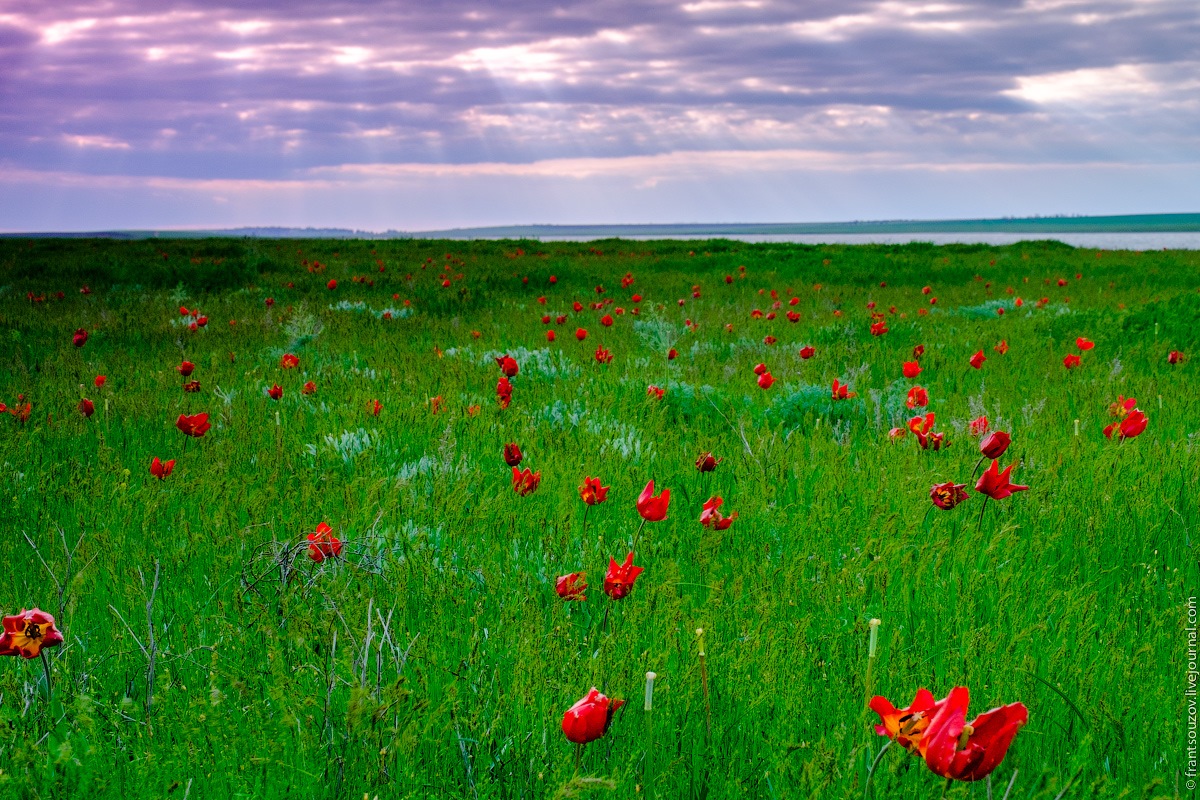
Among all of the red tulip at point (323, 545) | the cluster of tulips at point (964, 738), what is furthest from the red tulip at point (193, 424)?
the cluster of tulips at point (964, 738)

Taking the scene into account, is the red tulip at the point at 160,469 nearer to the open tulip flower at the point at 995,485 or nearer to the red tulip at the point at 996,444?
the open tulip flower at the point at 995,485

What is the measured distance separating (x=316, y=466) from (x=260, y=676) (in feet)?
6.01

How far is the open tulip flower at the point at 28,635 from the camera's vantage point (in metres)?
1.78

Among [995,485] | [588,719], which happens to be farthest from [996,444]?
[588,719]

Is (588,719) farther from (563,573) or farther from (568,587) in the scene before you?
(563,573)

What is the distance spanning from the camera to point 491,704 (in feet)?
6.37

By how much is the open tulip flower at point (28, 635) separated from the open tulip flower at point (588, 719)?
1.16 meters

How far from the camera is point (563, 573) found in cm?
261

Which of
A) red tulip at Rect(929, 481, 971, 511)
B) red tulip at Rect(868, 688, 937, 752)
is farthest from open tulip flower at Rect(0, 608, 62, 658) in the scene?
red tulip at Rect(929, 481, 971, 511)

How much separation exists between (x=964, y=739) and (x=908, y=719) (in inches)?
4.7

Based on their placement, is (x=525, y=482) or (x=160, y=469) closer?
(x=525, y=482)

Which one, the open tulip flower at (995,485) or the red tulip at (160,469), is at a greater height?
the open tulip flower at (995,485)

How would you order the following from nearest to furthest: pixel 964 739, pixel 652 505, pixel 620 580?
pixel 964 739, pixel 620 580, pixel 652 505

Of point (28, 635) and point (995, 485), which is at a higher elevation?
point (995, 485)
